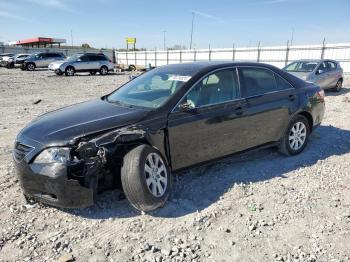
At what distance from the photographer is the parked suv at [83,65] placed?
26141 mm

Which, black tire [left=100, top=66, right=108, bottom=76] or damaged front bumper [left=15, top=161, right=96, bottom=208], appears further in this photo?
black tire [left=100, top=66, right=108, bottom=76]

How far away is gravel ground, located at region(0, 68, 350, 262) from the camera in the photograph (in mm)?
3217

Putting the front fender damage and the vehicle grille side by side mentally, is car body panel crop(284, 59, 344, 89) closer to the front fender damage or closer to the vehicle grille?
the front fender damage

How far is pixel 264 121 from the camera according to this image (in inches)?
206

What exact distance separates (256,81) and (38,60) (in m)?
30.1

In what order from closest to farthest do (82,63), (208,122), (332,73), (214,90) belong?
(208,122) → (214,90) → (332,73) → (82,63)

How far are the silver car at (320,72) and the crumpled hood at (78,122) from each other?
10637 mm

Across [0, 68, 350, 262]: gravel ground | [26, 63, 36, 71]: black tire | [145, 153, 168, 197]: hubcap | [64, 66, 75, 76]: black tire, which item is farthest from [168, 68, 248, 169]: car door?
[26, 63, 36, 71]: black tire

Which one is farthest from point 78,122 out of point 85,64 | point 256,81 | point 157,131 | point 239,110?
point 85,64

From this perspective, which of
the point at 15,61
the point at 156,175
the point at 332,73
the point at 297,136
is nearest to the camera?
the point at 156,175

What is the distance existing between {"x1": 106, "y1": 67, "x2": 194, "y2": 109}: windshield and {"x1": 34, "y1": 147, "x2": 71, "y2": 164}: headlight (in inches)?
48.7

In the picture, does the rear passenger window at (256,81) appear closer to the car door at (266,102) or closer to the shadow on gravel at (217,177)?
the car door at (266,102)

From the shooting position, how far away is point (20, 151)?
12.5 feet

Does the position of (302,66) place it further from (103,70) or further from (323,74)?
(103,70)
